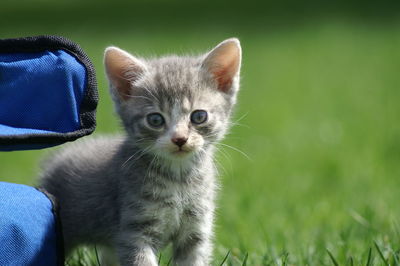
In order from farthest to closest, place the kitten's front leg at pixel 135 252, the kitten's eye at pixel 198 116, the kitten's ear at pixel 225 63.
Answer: the kitten's ear at pixel 225 63
the kitten's eye at pixel 198 116
the kitten's front leg at pixel 135 252

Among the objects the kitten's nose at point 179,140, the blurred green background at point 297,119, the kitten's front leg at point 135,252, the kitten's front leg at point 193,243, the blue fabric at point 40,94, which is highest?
the blue fabric at point 40,94

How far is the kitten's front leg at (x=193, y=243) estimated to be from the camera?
316 centimetres

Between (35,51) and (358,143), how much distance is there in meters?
4.44

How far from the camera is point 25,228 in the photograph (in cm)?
267

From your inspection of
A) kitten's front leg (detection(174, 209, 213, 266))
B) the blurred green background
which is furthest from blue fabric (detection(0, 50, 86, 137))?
the blurred green background

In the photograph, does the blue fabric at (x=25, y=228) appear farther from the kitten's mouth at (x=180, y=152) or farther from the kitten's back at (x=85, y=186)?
the kitten's mouth at (x=180, y=152)

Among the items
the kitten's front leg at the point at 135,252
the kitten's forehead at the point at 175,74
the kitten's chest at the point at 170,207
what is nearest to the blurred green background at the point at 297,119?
the kitten's chest at the point at 170,207

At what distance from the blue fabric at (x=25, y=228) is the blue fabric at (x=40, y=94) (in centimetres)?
34

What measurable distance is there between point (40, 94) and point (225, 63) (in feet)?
3.64

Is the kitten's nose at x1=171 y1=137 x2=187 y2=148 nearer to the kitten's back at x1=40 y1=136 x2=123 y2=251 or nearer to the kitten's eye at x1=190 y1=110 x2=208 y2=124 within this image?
the kitten's eye at x1=190 y1=110 x2=208 y2=124

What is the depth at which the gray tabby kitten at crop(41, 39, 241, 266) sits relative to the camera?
9.94 ft

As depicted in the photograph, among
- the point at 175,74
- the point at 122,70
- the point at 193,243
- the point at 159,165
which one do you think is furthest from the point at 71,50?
the point at 193,243

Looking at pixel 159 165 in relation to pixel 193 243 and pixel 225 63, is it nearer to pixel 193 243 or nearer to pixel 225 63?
pixel 193 243

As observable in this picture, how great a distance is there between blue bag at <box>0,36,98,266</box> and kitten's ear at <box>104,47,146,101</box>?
1.50 ft
